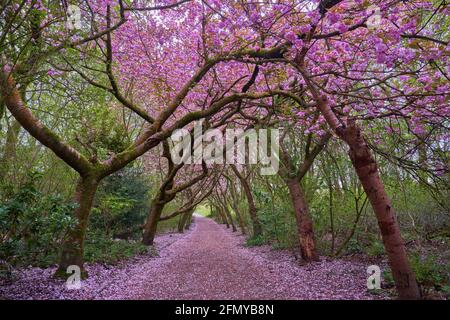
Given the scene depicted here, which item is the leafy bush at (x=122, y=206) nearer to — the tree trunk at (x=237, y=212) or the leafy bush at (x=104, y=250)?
the leafy bush at (x=104, y=250)

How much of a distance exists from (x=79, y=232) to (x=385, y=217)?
4.89 metres

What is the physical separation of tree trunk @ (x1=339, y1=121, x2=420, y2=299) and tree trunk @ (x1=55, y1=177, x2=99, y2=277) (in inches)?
175

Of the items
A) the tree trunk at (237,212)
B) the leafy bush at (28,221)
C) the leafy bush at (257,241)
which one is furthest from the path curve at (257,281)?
the tree trunk at (237,212)

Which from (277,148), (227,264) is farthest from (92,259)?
(277,148)

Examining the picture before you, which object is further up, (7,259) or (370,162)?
(370,162)

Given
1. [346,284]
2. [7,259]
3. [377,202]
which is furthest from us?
[346,284]

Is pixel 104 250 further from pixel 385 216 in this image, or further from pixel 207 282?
pixel 385 216

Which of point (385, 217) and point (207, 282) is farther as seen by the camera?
point (207, 282)

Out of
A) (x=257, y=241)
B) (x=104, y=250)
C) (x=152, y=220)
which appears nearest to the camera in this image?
(x=104, y=250)

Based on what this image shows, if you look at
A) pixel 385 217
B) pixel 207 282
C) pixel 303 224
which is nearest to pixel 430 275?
pixel 385 217

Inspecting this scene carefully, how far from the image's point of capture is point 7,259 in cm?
443

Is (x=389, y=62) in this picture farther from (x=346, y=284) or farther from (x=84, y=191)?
(x=84, y=191)

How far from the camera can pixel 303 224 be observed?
24.7ft
